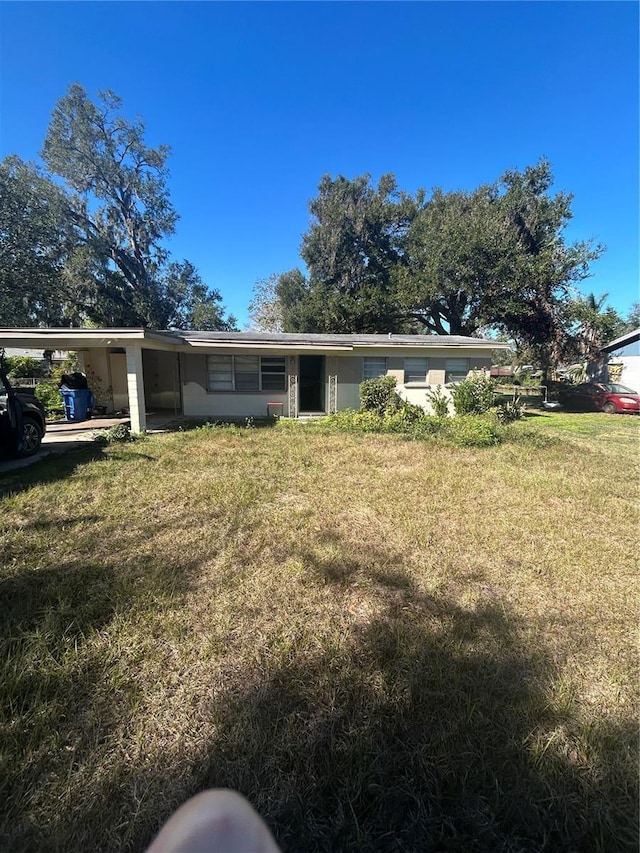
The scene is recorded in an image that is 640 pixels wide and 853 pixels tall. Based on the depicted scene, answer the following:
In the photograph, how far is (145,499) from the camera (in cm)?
504

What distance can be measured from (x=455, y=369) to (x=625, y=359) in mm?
13147

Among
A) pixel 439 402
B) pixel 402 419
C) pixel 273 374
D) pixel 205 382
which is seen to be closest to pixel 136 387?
pixel 205 382

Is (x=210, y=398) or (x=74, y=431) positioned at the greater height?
(x=210, y=398)

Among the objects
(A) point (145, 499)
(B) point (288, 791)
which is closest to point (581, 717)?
(B) point (288, 791)

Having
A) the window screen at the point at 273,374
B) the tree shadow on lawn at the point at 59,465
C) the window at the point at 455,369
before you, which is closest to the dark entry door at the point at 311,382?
the window screen at the point at 273,374

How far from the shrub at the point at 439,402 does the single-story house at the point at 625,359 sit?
11.3 meters

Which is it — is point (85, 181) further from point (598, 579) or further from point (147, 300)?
point (598, 579)

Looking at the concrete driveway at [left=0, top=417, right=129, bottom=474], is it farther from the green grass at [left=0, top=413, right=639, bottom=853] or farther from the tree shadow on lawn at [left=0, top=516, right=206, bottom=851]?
the tree shadow on lawn at [left=0, top=516, right=206, bottom=851]

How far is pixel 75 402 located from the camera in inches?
452

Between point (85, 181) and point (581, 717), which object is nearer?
point (581, 717)

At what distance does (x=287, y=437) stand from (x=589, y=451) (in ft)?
22.7

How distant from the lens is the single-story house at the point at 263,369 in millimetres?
12570

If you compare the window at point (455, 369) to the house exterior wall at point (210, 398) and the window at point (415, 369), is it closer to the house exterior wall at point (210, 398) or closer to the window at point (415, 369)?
the window at point (415, 369)

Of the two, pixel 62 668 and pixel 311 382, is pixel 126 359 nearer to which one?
pixel 311 382
